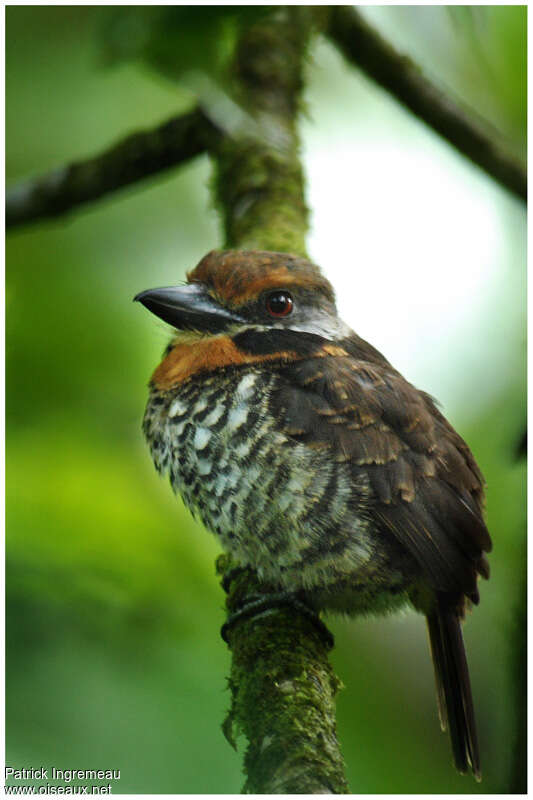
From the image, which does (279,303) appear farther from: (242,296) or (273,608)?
(273,608)

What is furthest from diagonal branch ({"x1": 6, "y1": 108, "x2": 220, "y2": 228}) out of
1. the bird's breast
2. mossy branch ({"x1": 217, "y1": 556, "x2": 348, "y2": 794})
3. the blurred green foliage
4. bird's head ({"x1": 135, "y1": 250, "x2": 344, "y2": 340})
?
mossy branch ({"x1": 217, "y1": 556, "x2": 348, "y2": 794})

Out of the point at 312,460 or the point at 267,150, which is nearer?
the point at 312,460

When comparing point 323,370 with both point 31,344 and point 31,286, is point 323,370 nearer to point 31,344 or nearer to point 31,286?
point 31,344

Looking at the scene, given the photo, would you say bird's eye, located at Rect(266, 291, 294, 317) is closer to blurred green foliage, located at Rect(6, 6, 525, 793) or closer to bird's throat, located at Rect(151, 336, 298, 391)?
bird's throat, located at Rect(151, 336, 298, 391)

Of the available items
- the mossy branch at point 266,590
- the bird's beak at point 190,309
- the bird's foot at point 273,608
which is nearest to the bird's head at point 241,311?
the bird's beak at point 190,309

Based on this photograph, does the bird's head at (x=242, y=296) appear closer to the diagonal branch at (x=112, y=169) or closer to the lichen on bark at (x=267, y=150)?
the lichen on bark at (x=267, y=150)

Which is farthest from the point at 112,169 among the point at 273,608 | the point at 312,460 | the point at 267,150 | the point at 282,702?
the point at 282,702
